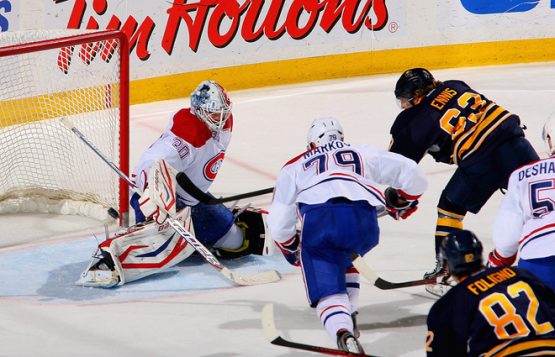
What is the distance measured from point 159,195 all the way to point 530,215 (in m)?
1.91

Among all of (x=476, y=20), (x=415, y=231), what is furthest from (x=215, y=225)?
(x=476, y=20)

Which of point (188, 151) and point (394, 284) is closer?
point (394, 284)

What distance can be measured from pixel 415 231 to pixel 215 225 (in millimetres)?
1011

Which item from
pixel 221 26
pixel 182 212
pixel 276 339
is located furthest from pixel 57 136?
pixel 276 339

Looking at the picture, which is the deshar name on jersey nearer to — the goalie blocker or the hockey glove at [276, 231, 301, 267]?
the hockey glove at [276, 231, 301, 267]

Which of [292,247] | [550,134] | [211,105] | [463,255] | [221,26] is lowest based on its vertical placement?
[292,247]

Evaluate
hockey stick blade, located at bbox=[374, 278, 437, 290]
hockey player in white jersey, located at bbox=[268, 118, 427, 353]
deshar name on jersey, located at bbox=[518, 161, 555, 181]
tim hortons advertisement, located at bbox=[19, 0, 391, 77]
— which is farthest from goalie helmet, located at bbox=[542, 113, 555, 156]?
tim hortons advertisement, located at bbox=[19, 0, 391, 77]

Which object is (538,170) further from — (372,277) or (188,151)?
(188,151)

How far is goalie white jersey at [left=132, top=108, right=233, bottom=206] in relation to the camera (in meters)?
4.65

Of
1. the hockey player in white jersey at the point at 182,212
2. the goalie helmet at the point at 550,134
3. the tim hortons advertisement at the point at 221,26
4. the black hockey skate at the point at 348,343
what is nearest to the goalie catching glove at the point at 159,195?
the hockey player in white jersey at the point at 182,212

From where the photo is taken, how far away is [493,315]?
2469 millimetres

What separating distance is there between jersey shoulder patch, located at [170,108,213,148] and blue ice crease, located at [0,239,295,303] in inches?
21.9

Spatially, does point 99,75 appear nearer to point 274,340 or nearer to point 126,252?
point 126,252

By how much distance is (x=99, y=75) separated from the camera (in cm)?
575
